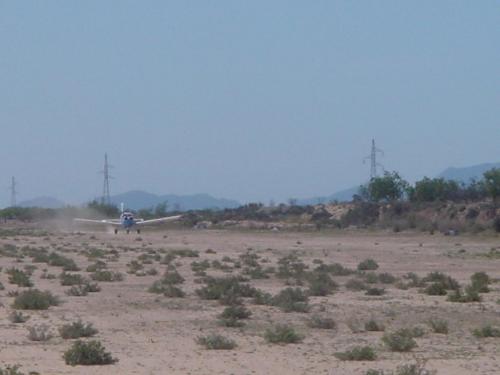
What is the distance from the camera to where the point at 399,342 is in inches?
900

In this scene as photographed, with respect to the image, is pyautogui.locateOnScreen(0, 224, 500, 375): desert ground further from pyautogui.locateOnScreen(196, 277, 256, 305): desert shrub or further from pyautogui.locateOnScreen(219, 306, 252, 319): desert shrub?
pyautogui.locateOnScreen(196, 277, 256, 305): desert shrub

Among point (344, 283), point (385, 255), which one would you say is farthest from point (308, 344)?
point (385, 255)

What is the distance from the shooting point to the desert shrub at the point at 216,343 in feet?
75.6

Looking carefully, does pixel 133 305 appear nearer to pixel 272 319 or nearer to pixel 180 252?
pixel 272 319

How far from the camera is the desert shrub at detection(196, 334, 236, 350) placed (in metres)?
23.0

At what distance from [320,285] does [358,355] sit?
54.5 ft

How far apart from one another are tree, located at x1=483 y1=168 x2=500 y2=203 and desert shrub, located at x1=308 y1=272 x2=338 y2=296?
87283 millimetres

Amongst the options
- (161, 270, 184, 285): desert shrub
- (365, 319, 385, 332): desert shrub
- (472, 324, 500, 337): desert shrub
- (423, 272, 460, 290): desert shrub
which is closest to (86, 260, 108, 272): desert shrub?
(161, 270, 184, 285): desert shrub

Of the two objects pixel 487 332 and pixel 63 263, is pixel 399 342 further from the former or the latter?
pixel 63 263

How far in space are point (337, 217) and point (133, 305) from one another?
109 meters

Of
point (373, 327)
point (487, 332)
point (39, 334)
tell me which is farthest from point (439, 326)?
point (39, 334)

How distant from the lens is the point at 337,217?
14138 centimetres

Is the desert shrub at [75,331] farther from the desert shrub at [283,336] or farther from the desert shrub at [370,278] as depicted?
the desert shrub at [370,278]

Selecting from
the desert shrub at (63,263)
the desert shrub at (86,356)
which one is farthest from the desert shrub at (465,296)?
the desert shrub at (63,263)
